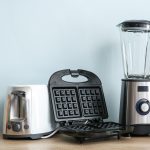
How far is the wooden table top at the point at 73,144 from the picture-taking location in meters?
1.06

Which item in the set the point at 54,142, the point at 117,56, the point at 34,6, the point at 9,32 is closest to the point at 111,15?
the point at 117,56

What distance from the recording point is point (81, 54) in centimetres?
137

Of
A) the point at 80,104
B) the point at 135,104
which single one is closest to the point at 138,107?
the point at 135,104

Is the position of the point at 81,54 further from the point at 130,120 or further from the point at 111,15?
the point at 130,120

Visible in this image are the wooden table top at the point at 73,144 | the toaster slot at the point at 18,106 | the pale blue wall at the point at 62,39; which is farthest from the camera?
the pale blue wall at the point at 62,39

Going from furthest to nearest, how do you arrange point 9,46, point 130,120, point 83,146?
point 9,46 → point 130,120 → point 83,146

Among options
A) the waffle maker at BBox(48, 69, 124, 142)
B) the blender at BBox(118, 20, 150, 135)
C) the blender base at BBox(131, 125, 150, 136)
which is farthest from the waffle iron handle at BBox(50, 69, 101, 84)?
the blender base at BBox(131, 125, 150, 136)

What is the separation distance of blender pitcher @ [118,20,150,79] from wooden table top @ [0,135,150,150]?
294mm

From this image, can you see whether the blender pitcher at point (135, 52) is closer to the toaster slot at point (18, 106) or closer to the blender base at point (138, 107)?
the blender base at point (138, 107)

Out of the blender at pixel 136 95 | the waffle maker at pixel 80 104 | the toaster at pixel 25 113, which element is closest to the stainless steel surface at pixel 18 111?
the toaster at pixel 25 113

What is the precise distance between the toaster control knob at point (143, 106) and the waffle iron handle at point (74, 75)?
0.19 m

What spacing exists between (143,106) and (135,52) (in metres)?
0.26

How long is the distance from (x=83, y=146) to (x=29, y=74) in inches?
16.0

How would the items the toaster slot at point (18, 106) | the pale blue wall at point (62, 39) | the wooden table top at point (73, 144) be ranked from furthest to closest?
the pale blue wall at point (62, 39) < the toaster slot at point (18, 106) < the wooden table top at point (73, 144)
